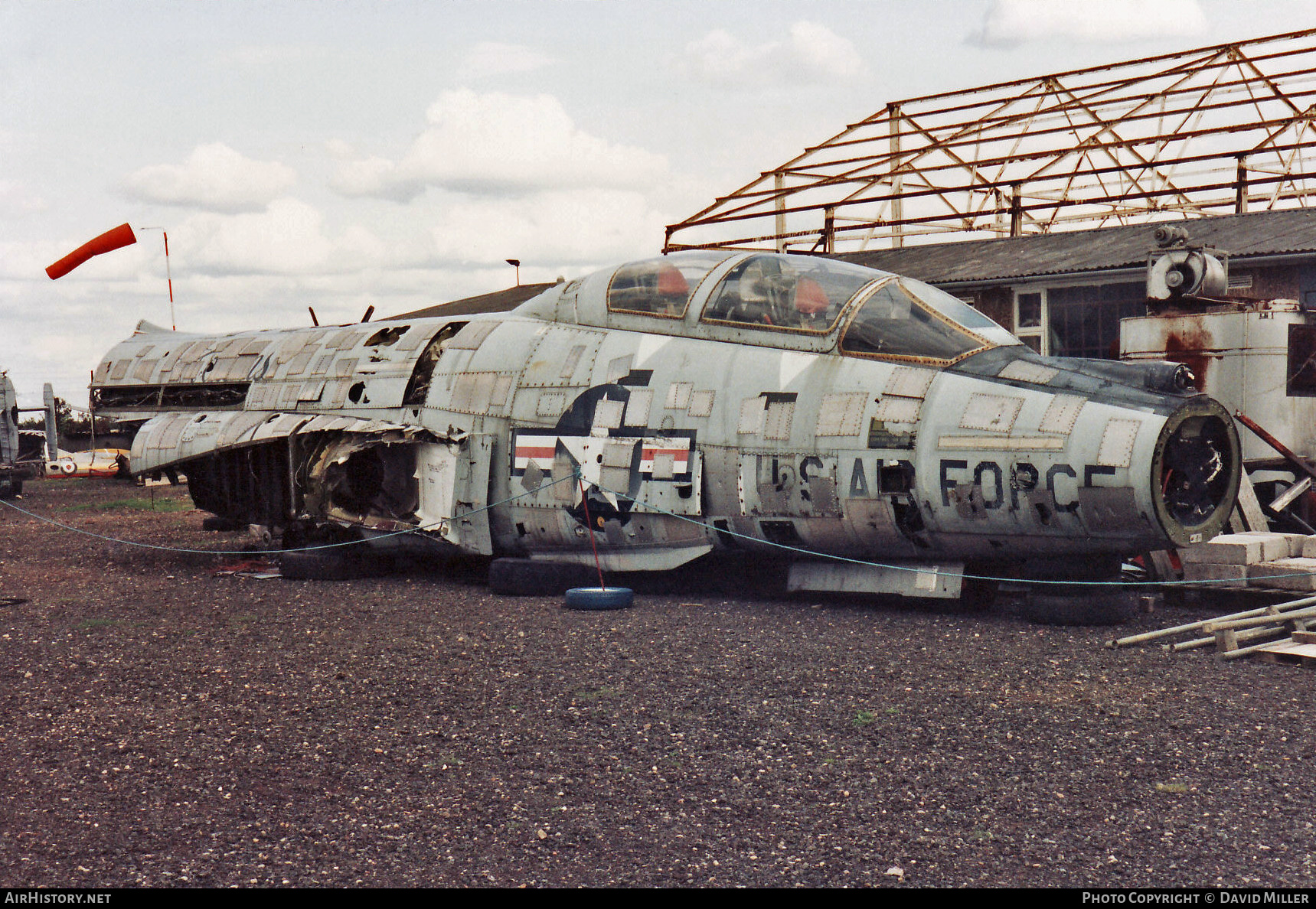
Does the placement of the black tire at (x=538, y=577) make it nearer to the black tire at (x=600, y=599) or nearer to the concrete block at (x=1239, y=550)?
the black tire at (x=600, y=599)

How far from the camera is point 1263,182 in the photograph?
75.2 ft

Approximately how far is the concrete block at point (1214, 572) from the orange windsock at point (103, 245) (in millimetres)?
15267

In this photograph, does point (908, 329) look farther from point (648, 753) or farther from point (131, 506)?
point (131, 506)

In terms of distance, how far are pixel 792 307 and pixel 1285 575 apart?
4498 mm

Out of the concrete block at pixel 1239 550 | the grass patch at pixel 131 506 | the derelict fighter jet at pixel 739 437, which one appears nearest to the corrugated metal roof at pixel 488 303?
the grass patch at pixel 131 506

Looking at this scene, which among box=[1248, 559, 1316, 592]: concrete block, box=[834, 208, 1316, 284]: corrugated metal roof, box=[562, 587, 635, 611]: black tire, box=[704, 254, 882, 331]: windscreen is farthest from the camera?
box=[834, 208, 1316, 284]: corrugated metal roof

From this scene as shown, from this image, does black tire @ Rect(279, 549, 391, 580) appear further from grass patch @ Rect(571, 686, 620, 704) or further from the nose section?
the nose section

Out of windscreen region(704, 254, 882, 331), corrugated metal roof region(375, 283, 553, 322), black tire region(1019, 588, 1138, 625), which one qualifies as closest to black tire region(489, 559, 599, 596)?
windscreen region(704, 254, 882, 331)

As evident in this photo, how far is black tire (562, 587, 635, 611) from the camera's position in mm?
10234

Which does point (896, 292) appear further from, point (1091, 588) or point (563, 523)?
point (563, 523)

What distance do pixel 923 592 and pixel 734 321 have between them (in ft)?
9.50

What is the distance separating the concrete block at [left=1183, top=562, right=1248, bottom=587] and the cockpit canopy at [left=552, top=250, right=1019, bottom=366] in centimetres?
257

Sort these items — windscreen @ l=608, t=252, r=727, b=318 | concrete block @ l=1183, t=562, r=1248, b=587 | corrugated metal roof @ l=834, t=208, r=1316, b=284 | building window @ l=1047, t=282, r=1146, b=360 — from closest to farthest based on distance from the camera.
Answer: concrete block @ l=1183, t=562, r=1248, b=587 < windscreen @ l=608, t=252, r=727, b=318 < corrugated metal roof @ l=834, t=208, r=1316, b=284 < building window @ l=1047, t=282, r=1146, b=360

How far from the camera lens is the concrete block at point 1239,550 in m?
9.84
